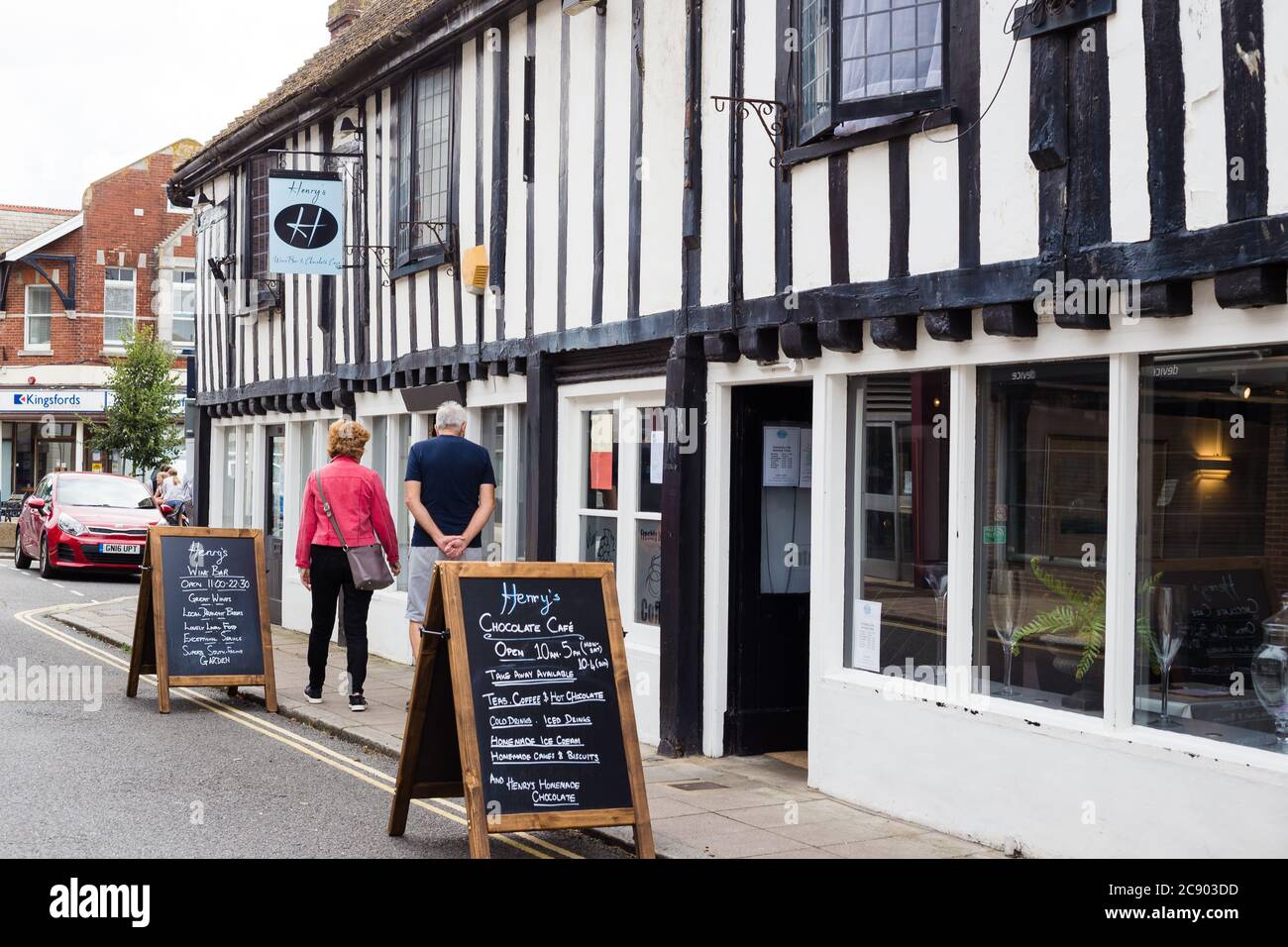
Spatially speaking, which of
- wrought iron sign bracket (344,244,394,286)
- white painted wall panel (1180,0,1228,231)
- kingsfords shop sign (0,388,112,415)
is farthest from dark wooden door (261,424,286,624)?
kingsfords shop sign (0,388,112,415)

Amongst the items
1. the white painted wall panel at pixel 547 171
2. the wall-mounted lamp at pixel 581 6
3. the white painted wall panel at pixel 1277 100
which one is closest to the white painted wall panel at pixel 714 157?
the wall-mounted lamp at pixel 581 6

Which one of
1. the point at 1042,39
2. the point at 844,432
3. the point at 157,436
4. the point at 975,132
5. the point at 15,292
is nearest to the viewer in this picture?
the point at 1042,39

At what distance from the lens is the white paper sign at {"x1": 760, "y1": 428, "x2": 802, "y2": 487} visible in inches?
341

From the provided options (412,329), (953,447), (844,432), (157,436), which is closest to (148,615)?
(412,329)

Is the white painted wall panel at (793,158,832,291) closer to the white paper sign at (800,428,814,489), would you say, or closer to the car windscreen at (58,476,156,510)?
the white paper sign at (800,428,814,489)

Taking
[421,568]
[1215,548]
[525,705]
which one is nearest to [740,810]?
[525,705]

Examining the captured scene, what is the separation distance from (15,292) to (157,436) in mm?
6131

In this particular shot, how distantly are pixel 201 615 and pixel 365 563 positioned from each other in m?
1.48

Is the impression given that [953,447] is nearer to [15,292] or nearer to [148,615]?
[148,615]

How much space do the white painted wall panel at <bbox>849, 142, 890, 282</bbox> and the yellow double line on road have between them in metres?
3.17

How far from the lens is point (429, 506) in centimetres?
948

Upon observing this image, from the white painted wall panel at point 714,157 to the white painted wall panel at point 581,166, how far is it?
140cm
